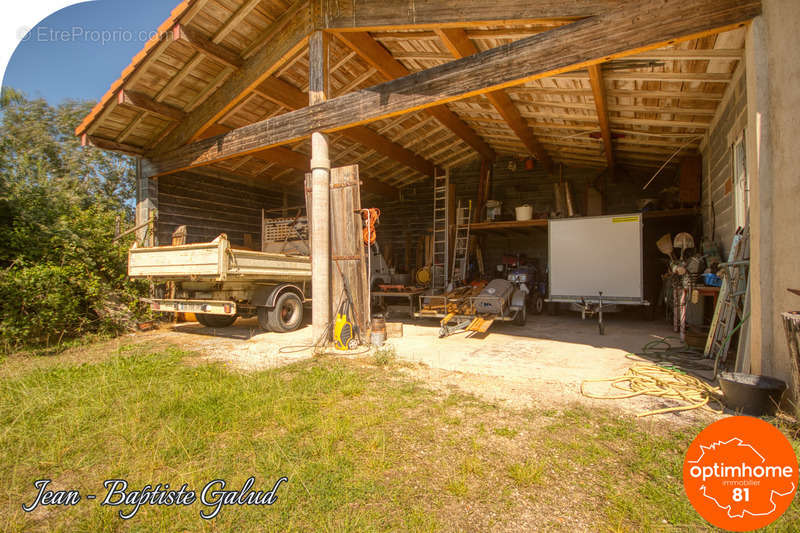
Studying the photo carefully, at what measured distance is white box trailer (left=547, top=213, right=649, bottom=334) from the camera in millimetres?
8031

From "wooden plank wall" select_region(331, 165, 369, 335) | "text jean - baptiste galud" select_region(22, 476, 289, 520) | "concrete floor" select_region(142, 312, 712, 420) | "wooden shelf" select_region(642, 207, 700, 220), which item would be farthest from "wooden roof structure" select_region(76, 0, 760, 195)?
"text jean - baptiste galud" select_region(22, 476, 289, 520)

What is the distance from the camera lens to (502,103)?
24.6 ft

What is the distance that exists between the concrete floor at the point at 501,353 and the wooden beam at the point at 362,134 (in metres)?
5.06

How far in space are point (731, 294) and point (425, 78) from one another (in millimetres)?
4795

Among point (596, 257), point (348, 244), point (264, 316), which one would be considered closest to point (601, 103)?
point (596, 257)

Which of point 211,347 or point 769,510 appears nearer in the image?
point 769,510

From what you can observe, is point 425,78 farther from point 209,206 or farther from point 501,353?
point 209,206

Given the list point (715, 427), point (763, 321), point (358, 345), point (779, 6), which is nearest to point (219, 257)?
point (358, 345)

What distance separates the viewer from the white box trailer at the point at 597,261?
8031mm

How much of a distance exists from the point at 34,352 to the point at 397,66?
807 centimetres

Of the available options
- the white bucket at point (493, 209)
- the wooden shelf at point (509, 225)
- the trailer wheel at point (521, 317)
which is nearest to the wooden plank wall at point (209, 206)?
the wooden shelf at point (509, 225)

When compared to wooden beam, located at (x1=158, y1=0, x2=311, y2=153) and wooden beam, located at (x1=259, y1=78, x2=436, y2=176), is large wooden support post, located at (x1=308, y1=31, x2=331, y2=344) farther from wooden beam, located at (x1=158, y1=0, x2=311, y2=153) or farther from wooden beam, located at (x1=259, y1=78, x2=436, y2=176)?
wooden beam, located at (x1=259, y1=78, x2=436, y2=176)

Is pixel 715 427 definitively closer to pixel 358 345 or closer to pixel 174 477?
pixel 174 477

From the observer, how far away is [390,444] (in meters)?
2.65
